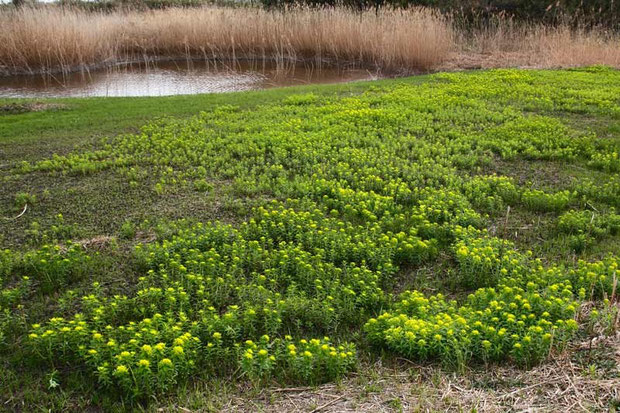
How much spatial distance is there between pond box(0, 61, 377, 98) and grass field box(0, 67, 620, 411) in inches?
179

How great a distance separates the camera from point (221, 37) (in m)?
15.0

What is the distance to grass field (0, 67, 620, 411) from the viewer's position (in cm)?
327

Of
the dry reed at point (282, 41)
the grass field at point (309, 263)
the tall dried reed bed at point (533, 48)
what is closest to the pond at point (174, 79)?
the dry reed at point (282, 41)

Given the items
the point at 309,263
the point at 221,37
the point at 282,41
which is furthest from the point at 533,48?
the point at 309,263

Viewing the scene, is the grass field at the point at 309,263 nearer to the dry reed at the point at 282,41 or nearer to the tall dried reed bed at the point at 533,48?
the dry reed at the point at 282,41

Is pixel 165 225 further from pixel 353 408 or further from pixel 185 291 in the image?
pixel 353 408

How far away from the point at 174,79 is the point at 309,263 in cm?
1077

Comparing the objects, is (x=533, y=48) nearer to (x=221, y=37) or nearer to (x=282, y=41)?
(x=282, y=41)

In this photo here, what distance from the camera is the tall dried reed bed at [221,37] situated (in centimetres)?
1268

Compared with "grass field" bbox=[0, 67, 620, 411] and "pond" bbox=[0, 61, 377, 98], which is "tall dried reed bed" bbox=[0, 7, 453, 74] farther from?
"grass field" bbox=[0, 67, 620, 411]

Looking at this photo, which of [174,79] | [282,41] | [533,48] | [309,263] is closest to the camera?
[309,263]

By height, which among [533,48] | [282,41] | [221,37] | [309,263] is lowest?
[309,263]

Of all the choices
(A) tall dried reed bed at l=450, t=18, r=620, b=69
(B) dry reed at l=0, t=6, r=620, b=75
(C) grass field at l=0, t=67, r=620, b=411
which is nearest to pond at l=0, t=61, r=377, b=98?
(B) dry reed at l=0, t=6, r=620, b=75

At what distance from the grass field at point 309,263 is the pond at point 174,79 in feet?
14.9
